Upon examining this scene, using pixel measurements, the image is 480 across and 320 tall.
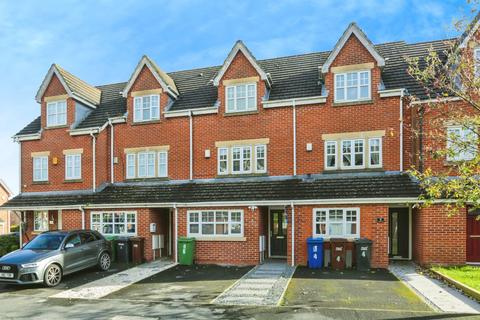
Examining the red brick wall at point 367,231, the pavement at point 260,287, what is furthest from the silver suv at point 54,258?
the red brick wall at point 367,231

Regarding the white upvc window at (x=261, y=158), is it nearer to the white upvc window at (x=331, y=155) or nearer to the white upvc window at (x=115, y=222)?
the white upvc window at (x=331, y=155)

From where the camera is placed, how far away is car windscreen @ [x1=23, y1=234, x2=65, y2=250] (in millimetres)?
13039

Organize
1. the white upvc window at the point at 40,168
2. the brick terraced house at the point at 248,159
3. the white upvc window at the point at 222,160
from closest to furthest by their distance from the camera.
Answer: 1. the brick terraced house at the point at 248,159
2. the white upvc window at the point at 222,160
3. the white upvc window at the point at 40,168

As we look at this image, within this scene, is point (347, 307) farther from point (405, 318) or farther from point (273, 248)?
point (273, 248)

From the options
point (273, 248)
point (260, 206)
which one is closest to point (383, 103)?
point (260, 206)

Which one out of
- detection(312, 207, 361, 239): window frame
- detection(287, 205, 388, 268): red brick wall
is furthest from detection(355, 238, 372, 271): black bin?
detection(312, 207, 361, 239): window frame

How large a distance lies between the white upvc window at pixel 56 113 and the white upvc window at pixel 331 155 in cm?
1418

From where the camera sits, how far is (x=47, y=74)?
20891mm

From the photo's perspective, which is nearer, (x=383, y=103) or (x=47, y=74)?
(x=383, y=103)

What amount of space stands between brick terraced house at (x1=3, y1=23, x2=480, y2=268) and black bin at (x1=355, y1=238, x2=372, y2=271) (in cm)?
72

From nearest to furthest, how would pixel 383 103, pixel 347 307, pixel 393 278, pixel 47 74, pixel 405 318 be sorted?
pixel 405 318
pixel 347 307
pixel 393 278
pixel 383 103
pixel 47 74

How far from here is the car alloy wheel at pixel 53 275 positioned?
11977mm

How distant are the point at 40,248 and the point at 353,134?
13.2m

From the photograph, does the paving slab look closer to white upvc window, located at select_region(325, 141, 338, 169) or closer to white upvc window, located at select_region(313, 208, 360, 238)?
white upvc window, located at select_region(313, 208, 360, 238)
